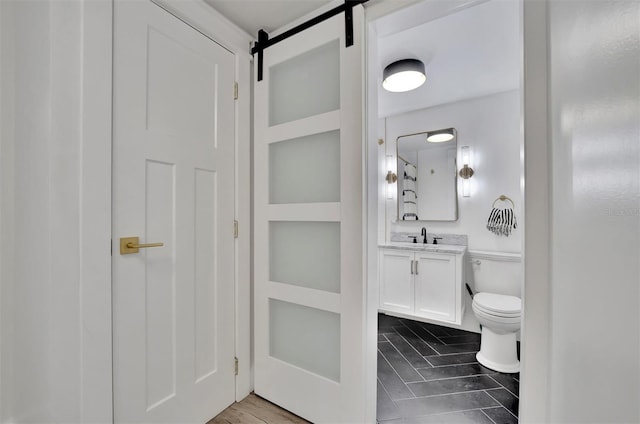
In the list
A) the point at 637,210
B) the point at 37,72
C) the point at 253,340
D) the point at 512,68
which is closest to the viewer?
the point at 637,210

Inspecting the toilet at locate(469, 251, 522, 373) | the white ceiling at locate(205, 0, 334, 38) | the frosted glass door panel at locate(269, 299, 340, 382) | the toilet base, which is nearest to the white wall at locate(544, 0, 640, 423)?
the frosted glass door panel at locate(269, 299, 340, 382)

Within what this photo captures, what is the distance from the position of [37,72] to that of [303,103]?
Answer: 1.07 metres

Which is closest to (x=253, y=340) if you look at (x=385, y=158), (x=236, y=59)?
(x=236, y=59)

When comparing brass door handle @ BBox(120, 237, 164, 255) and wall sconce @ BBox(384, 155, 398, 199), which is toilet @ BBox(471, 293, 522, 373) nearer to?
wall sconce @ BBox(384, 155, 398, 199)

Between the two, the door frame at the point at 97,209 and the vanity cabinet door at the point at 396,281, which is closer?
the door frame at the point at 97,209

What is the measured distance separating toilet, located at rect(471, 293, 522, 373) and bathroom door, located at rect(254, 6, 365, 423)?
126cm

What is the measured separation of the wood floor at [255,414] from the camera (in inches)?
53.6

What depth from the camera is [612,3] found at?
5.0 inches

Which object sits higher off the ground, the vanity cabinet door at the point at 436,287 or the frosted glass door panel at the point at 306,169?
the frosted glass door panel at the point at 306,169

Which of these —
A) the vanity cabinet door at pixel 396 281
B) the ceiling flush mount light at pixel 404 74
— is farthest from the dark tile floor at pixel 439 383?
the ceiling flush mount light at pixel 404 74

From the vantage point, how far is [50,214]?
0.84m

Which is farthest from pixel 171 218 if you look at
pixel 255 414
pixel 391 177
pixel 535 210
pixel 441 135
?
pixel 441 135

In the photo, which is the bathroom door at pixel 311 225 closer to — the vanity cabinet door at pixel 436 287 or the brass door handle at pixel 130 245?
the brass door handle at pixel 130 245

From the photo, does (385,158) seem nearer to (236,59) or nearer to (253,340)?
(236,59)
